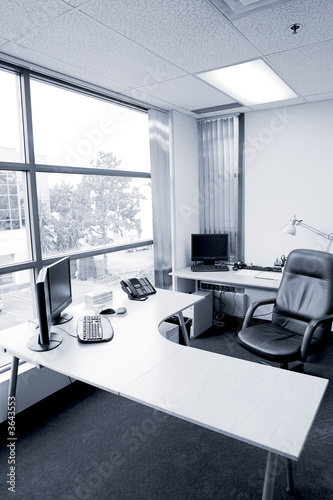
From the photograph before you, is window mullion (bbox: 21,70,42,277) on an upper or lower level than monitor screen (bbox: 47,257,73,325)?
upper

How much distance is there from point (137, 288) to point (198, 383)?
146cm

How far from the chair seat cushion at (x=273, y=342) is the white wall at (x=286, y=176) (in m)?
1.46

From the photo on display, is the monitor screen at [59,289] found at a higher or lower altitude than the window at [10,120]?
lower

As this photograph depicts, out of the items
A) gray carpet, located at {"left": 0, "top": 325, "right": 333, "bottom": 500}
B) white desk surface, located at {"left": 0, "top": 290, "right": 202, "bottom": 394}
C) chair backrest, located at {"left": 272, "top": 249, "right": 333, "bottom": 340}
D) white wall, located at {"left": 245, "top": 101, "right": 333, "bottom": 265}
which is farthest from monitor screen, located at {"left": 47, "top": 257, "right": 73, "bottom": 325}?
white wall, located at {"left": 245, "top": 101, "right": 333, "bottom": 265}

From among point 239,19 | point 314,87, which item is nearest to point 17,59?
point 239,19

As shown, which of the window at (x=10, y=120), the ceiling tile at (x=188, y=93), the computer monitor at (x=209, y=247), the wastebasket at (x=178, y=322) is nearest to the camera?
the window at (x=10, y=120)

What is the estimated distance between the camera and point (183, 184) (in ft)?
14.0

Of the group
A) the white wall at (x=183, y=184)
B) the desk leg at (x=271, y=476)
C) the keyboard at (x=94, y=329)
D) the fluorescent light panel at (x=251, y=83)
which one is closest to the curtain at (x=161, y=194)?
the white wall at (x=183, y=184)

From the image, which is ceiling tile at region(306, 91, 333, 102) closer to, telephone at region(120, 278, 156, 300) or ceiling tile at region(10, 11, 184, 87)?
ceiling tile at region(10, 11, 184, 87)

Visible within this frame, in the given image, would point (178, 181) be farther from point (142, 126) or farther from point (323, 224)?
point (323, 224)

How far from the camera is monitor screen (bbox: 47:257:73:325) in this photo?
223 cm

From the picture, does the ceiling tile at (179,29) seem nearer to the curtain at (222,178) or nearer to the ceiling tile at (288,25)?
the ceiling tile at (288,25)

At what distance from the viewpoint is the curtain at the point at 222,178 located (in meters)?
4.27

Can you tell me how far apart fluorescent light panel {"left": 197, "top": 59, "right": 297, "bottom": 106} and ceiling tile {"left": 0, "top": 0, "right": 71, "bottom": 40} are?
1.34m
